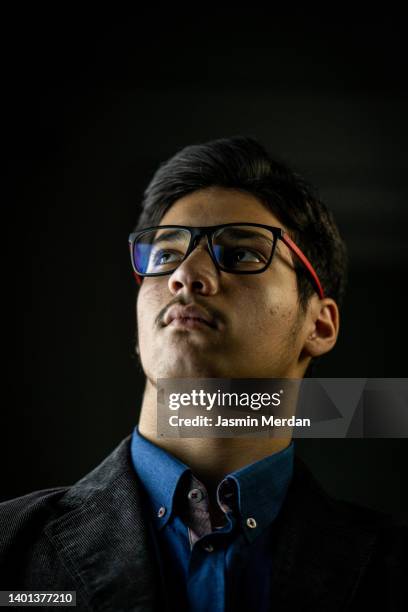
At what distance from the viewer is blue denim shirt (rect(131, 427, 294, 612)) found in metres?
1.04

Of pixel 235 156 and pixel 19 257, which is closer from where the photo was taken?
pixel 235 156

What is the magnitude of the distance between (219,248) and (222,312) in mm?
130

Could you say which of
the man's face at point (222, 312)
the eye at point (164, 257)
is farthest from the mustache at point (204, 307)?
the eye at point (164, 257)

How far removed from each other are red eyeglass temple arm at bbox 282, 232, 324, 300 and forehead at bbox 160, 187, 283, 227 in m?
0.05

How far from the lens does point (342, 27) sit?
1.59m

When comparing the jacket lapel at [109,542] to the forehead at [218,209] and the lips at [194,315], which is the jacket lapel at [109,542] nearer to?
the lips at [194,315]

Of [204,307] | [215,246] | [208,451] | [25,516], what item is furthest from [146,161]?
[25,516]

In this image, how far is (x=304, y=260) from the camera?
1366mm

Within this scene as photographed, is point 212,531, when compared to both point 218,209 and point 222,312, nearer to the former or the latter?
point 222,312

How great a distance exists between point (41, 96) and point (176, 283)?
0.70 metres

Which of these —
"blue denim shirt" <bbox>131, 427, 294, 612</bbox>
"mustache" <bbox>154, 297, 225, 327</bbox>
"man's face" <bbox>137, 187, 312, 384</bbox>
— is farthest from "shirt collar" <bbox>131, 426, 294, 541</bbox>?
"mustache" <bbox>154, 297, 225, 327</bbox>

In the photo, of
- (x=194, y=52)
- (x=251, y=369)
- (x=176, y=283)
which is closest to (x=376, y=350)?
(x=251, y=369)

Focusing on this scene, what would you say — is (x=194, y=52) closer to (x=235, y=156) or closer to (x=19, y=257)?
(x=235, y=156)

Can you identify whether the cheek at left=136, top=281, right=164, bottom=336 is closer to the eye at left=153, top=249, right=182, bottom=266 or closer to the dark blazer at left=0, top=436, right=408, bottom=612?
the eye at left=153, top=249, right=182, bottom=266
